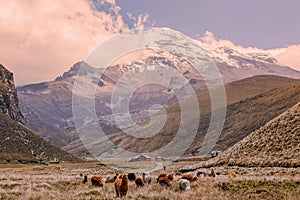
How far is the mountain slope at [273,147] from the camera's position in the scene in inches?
1640

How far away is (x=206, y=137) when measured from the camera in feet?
643

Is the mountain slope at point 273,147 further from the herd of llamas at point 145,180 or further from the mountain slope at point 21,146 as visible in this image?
the mountain slope at point 21,146

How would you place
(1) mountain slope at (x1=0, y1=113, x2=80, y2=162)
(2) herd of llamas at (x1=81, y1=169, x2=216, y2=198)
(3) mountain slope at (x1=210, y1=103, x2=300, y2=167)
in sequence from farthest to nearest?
(1) mountain slope at (x1=0, y1=113, x2=80, y2=162)
(3) mountain slope at (x1=210, y1=103, x2=300, y2=167)
(2) herd of llamas at (x1=81, y1=169, x2=216, y2=198)

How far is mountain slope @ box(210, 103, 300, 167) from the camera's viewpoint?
41.7m

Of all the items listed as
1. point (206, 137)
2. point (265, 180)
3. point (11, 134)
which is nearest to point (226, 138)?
point (206, 137)

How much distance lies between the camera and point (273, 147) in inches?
1852

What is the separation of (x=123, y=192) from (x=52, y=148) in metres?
185

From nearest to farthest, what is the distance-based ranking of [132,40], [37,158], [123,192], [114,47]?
[123,192], [114,47], [132,40], [37,158]

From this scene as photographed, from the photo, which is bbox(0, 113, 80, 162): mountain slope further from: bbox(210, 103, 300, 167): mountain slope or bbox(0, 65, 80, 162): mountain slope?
bbox(210, 103, 300, 167): mountain slope

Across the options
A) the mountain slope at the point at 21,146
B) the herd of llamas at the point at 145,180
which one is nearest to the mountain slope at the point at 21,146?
the mountain slope at the point at 21,146

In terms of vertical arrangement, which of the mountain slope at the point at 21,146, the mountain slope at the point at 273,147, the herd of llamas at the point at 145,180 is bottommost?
the herd of llamas at the point at 145,180

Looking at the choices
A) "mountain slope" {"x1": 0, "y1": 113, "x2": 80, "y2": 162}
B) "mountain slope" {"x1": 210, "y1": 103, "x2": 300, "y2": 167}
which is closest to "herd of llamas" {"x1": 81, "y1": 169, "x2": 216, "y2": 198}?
"mountain slope" {"x1": 210, "y1": 103, "x2": 300, "y2": 167}

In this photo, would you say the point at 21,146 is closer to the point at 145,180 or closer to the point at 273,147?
the point at 273,147

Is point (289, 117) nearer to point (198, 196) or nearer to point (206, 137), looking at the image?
point (198, 196)
